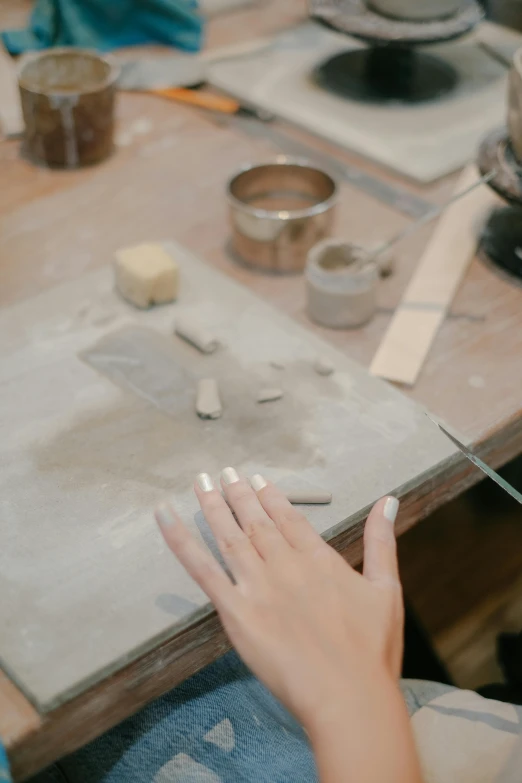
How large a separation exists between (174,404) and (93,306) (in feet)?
0.73

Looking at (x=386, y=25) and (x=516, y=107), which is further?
(x=386, y=25)

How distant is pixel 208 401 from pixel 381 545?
27 centimetres

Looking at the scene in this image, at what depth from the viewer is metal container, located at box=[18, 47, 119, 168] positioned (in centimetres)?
128

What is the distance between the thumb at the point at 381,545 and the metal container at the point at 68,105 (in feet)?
2.88

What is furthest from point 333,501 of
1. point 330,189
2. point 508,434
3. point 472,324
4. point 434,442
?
point 330,189

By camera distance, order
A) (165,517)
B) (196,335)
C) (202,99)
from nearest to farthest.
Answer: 1. (165,517)
2. (196,335)
3. (202,99)

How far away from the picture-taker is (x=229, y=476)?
786 millimetres

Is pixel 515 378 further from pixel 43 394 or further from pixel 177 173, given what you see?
pixel 177 173

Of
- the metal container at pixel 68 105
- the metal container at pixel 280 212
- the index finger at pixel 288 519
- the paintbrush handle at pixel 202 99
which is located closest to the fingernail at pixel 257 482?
the index finger at pixel 288 519

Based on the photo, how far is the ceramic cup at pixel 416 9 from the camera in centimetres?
144

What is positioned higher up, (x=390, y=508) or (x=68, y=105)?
(x=68, y=105)

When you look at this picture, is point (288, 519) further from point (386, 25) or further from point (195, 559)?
point (386, 25)

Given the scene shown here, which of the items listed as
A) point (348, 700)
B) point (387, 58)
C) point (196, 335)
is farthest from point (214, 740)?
point (387, 58)

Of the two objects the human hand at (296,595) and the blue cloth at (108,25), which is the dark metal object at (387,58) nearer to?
the blue cloth at (108,25)
